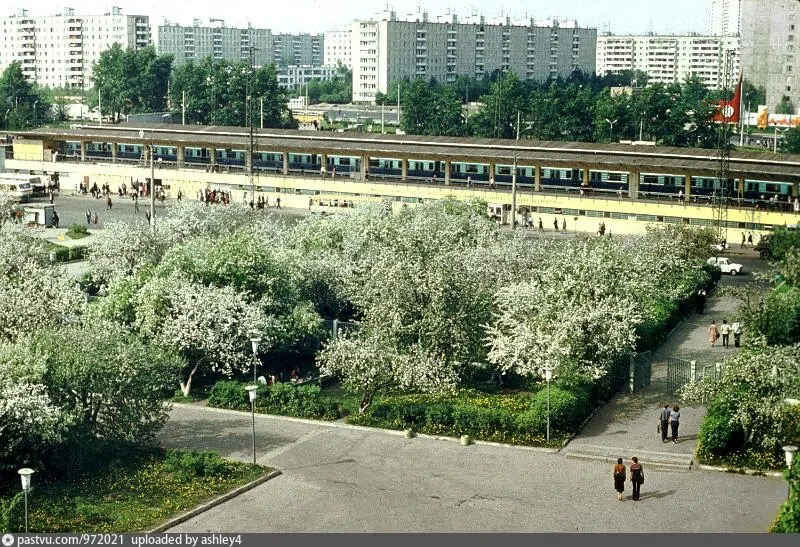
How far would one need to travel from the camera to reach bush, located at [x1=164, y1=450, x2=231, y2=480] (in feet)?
76.6

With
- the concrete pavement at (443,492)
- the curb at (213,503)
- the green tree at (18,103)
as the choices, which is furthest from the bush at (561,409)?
the green tree at (18,103)

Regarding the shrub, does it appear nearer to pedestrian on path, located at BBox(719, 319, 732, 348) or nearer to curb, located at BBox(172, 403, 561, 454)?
curb, located at BBox(172, 403, 561, 454)

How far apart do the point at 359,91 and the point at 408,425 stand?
420 feet

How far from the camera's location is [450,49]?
154m

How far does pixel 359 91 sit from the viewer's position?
6004 inches

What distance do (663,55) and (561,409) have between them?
172681 millimetres

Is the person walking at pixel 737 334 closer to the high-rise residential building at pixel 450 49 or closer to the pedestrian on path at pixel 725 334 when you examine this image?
the pedestrian on path at pixel 725 334

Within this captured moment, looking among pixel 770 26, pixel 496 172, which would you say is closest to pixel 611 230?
pixel 496 172

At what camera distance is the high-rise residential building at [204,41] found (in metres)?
175

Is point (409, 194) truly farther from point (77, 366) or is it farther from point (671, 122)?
point (77, 366)

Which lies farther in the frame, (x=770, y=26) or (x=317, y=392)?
(x=770, y=26)

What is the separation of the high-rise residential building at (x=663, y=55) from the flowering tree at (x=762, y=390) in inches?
6084

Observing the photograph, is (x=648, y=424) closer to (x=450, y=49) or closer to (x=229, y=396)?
(x=229, y=396)

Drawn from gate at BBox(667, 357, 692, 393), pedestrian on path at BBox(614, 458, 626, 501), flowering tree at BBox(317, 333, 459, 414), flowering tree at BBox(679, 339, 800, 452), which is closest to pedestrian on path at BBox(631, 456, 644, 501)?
pedestrian on path at BBox(614, 458, 626, 501)
